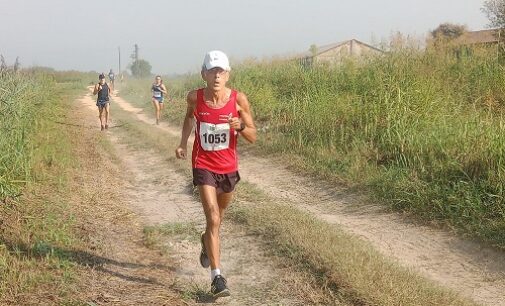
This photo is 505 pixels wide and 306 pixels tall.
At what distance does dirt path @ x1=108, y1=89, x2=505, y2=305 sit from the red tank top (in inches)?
87.3

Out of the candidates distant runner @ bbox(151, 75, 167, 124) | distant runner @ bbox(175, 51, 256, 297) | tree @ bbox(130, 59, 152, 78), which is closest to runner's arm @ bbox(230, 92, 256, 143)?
distant runner @ bbox(175, 51, 256, 297)

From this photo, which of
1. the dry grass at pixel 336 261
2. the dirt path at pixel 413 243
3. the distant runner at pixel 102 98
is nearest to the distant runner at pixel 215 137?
the dry grass at pixel 336 261

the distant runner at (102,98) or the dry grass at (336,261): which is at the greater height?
the distant runner at (102,98)

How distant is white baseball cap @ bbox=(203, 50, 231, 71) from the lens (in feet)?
12.2

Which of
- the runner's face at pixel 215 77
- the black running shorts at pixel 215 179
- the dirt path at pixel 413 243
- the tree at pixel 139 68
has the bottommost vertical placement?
the dirt path at pixel 413 243

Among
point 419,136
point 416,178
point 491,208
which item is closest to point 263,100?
point 419,136

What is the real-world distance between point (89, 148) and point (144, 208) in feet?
14.7

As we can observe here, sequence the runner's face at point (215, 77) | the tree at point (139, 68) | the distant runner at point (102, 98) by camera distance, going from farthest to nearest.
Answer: the tree at point (139, 68)
the distant runner at point (102, 98)
the runner's face at point (215, 77)

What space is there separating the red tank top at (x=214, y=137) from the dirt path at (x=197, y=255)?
3.38ft

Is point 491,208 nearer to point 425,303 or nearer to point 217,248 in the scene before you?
point 425,303

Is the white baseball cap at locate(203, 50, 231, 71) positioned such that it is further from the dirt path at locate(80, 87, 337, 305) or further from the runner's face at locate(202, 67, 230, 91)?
the dirt path at locate(80, 87, 337, 305)

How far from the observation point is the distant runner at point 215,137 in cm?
379

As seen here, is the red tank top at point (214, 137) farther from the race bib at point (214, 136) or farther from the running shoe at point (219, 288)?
the running shoe at point (219, 288)

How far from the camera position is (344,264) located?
406 cm
